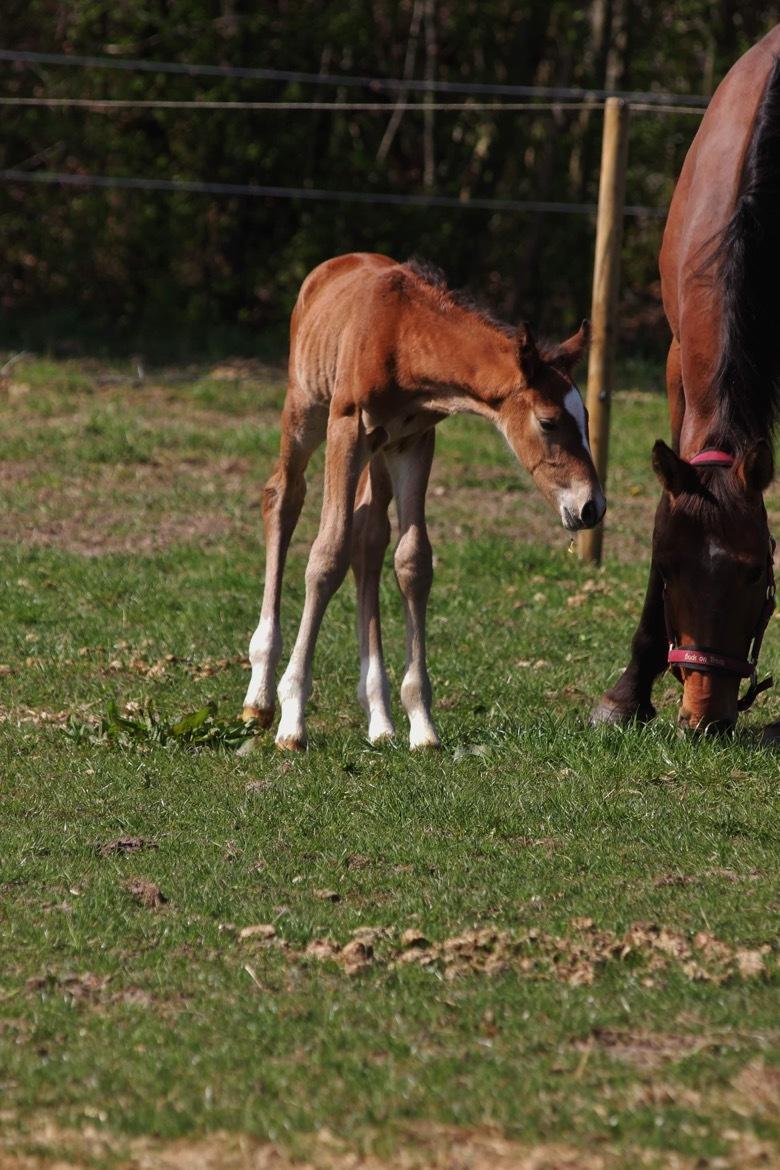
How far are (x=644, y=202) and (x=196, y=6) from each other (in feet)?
Answer: 15.8

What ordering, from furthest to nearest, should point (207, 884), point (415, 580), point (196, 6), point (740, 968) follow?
1. point (196, 6)
2. point (415, 580)
3. point (207, 884)
4. point (740, 968)

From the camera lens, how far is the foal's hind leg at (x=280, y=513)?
624 cm

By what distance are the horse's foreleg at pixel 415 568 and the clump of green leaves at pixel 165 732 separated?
634 mm

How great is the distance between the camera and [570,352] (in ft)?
17.7

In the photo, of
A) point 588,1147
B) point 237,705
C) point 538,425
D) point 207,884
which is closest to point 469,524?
point 237,705

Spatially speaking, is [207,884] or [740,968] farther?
[207,884]

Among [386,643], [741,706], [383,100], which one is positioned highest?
[383,100]

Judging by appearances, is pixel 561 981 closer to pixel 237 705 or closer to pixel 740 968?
pixel 740 968

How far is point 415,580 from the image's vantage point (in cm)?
589

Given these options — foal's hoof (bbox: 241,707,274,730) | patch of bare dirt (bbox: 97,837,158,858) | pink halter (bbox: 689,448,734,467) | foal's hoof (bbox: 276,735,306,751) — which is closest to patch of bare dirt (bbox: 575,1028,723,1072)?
patch of bare dirt (bbox: 97,837,158,858)

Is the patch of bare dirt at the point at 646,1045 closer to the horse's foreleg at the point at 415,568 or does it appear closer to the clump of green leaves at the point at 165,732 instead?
the horse's foreleg at the point at 415,568

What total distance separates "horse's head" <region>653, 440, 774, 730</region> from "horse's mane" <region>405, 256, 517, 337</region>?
82 cm

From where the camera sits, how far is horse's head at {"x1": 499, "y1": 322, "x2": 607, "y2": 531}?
206 inches

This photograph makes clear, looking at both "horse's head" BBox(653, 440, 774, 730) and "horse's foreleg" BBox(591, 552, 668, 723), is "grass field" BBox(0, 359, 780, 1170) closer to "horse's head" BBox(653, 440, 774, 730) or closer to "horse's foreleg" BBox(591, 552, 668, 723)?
"horse's foreleg" BBox(591, 552, 668, 723)
